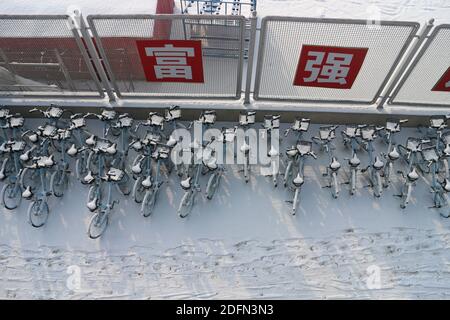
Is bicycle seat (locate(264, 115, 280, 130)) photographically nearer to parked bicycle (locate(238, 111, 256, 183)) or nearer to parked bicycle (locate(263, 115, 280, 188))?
parked bicycle (locate(263, 115, 280, 188))

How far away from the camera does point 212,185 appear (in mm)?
6090

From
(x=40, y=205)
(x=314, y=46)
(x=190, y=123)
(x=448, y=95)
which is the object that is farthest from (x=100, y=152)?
(x=448, y=95)

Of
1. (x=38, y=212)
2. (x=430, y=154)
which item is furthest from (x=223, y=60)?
(x=38, y=212)

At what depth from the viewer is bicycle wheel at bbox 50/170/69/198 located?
6.08m

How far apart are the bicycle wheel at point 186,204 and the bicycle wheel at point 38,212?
207cm

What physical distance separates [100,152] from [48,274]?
1.89m

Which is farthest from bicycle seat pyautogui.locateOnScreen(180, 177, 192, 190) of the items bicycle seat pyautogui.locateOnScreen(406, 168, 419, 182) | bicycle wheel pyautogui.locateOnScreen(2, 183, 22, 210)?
bicycle seat pyautogui.locateOnScreen(406, 168, 419, 182)

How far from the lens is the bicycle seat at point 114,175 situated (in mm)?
5621

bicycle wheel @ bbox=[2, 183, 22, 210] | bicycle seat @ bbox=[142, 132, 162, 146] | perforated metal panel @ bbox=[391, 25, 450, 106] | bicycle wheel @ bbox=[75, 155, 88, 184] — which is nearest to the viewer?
perforated metal panel @ bbox=[391, 25, 450, 106]

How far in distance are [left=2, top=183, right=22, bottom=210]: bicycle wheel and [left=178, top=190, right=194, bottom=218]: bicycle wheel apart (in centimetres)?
262

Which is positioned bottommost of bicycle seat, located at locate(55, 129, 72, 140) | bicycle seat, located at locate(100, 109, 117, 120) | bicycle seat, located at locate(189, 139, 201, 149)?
bicycle seat, located at locate(189, 139, 201, 149)

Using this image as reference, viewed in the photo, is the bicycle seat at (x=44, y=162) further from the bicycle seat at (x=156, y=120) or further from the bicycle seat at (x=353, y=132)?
the bicycle seat at (x=353, y=132)

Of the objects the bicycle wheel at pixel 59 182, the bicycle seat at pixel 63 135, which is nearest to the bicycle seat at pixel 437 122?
the bicycle seat at pixel 63 135
